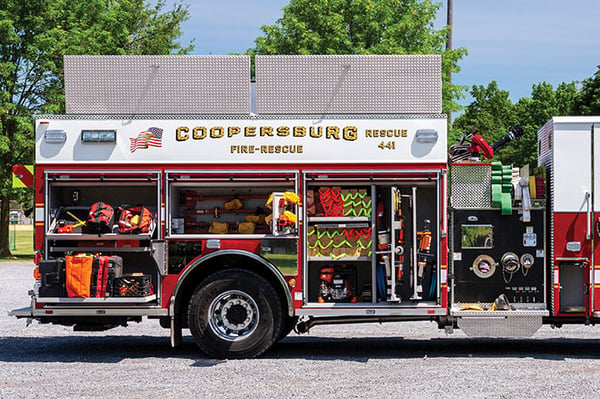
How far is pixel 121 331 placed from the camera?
11797 millimetres

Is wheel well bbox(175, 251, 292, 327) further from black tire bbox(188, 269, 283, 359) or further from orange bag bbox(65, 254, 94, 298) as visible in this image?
orange bag bbox(65, 254, 94, 298)

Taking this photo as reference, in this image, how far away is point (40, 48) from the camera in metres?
30.0

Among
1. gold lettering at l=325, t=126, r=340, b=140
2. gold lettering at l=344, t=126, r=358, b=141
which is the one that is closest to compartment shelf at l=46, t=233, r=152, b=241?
gold lettering at l=325, t=126, r=340, b=140

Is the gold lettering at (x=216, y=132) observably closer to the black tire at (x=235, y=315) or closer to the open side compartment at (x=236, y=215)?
the open side compartment at (x=236, y=215)

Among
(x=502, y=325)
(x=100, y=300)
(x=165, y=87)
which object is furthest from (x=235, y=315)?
(x=502, y=325)

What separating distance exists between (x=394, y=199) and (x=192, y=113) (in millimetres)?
2640

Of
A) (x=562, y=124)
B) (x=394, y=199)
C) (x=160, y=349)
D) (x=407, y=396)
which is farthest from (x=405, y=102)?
(x=160, y=349)

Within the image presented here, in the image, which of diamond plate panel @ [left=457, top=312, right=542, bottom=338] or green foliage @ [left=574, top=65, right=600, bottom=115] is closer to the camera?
diamond plate panel @ [left=457, top=312, right=542, bottom=338]

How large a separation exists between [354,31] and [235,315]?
61.6 ft

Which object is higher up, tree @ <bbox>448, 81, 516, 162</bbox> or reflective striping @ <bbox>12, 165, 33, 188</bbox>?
tree @ <bbox>448, 81, 516, 162</bbox>

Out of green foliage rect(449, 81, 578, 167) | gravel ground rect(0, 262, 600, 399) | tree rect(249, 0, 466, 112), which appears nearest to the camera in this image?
gravel ground rect(0, 262, 600, 399)

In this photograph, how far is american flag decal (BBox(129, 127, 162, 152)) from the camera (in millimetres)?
9094

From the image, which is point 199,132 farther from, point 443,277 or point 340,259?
point 443,277

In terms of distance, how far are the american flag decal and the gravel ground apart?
2.56 metres
